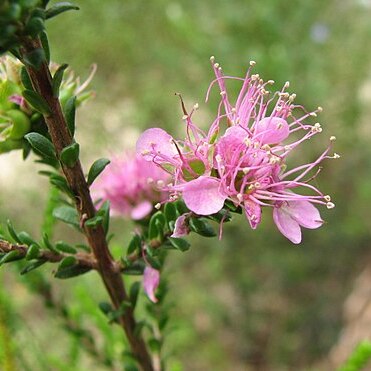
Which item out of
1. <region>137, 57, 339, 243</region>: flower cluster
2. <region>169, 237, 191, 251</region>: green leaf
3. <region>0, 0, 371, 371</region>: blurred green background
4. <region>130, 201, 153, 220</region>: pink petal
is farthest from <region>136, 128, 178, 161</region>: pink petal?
<region>0, 0, 371, 371</region>: blurred green background

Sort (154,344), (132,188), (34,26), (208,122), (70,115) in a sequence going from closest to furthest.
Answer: (34,26)
(70,115)
(154,344)
(132,188)
(208,122)

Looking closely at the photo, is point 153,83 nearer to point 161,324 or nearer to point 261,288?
point 261,288

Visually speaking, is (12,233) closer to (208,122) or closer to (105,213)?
(105,213)

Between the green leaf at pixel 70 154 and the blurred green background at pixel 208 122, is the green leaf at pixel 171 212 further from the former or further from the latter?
the blurred green background at pixel 208 122

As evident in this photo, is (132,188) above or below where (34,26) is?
below

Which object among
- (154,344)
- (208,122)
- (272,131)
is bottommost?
(154,344)

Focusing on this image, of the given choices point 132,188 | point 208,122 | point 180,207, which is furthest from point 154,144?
point 208,122

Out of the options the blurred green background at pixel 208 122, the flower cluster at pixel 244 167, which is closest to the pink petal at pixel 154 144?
the flower cluster at pixel 244 167
